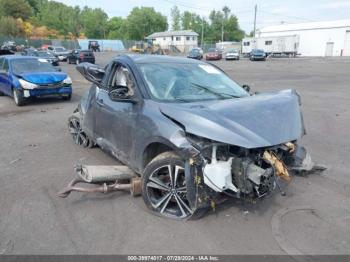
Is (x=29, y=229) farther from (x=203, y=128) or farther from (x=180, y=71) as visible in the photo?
(x=180, y=71)

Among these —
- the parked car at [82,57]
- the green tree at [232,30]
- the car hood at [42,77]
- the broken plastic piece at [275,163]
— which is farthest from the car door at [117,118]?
the green tree at [232,30]

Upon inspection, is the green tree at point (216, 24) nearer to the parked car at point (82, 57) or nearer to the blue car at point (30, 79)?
the parked car at point (82, 57)

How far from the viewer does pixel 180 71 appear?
520cm

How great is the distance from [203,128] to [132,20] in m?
127

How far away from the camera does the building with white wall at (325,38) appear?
67125 mm

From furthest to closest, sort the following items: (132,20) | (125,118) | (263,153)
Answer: (132,20) → (125,118) → (263,153)

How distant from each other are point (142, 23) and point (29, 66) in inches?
4612

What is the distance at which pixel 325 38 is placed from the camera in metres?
69.8

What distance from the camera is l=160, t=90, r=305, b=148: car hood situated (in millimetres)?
3602

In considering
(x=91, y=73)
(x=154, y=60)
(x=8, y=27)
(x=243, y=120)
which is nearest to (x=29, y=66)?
(x=91, y=73)

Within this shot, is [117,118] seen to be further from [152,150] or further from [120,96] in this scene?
[152,150]

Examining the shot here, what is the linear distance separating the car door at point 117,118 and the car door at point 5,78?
28.8ft

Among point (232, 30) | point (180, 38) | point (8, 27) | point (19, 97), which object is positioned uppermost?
point (232, 30)

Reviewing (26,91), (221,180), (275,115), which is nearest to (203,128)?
(221,180)
